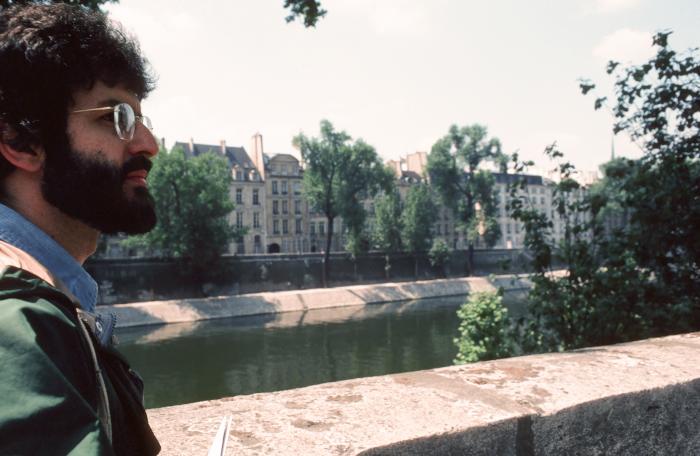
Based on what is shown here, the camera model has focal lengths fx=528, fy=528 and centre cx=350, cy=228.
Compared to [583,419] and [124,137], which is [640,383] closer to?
[583,419]

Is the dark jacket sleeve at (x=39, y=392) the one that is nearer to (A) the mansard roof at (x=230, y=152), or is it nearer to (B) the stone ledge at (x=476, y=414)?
(B) the stone ledge at (x=476, y=414)

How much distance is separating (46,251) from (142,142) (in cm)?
37

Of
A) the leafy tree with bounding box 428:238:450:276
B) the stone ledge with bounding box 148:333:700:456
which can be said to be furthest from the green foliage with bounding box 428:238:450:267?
the stone ledge with bounding box 148:333:700:456

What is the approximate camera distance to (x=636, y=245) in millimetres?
5309

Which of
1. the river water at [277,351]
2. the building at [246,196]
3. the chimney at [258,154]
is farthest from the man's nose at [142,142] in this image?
the chimney at [258,154]

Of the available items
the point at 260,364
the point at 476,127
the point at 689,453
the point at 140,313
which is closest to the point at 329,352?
the point at 260,364

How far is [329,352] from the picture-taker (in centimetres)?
2322

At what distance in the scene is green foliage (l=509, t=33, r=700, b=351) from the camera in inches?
197

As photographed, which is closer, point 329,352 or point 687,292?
point 687,292

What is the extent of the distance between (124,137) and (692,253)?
5.27 meters

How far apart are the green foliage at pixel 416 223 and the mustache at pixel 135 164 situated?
51.2 m

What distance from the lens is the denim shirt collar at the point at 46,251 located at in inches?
40.9

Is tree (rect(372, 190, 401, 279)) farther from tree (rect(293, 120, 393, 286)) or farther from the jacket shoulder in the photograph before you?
the jacket shoulder

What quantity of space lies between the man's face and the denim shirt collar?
3.7 inches
